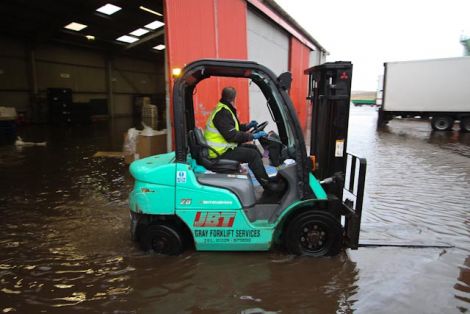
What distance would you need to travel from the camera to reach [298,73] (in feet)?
56.1

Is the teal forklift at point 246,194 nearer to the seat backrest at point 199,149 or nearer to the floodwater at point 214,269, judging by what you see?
the seat backrest at point 199,149

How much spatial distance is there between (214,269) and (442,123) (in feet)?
63.2

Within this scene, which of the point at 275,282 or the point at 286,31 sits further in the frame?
the point at 286,31

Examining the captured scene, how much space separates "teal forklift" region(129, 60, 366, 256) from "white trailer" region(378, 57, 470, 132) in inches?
701

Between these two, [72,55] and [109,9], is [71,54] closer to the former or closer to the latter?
[72,55]

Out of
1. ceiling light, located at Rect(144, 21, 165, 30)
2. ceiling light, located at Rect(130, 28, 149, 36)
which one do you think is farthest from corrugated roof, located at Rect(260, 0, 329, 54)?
ceiling light, located at Rect(130, 28, 149, 36)

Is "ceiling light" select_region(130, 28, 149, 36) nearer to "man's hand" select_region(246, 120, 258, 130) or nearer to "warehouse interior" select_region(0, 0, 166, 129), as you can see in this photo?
"warehouse interior" select_region(0, 0, 166, 129)

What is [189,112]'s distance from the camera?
4125 mm

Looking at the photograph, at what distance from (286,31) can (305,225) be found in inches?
490

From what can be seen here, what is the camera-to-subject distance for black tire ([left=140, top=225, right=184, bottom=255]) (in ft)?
12.1

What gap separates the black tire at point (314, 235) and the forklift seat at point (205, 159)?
904mm

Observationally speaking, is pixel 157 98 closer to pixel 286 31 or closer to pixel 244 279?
pixel 286 31

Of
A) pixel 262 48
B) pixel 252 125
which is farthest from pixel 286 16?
pixel 252 125

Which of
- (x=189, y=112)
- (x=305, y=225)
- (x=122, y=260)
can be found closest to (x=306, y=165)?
(x=305, y=225)
